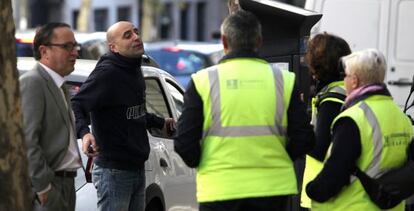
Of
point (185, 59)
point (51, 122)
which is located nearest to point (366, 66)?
point (51, 122)

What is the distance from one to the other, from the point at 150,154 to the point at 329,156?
86.2 inches

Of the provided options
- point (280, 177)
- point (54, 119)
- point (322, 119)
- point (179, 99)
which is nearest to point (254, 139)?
point (280, 177)

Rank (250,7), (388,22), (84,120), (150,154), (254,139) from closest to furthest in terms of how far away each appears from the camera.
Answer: (254,139)
(84,120)
(150,154)
(250,7)
(388,22)

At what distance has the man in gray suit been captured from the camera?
564 centimetres

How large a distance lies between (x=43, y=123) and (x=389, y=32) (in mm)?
5128

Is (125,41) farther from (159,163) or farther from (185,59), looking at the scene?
(185,59)

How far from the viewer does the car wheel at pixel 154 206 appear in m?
7.59

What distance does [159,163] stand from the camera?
7621 mm

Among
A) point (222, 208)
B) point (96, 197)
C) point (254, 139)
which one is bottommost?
point (96, 197)

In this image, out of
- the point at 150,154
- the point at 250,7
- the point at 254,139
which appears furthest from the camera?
the point at 250,7

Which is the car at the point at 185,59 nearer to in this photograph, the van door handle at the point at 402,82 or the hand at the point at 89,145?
the van door handle at the point at 402,82

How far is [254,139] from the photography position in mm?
5352

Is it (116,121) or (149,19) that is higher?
(116,121)

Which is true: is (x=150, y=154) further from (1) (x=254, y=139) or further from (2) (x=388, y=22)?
(2) (x=388, y=22)
